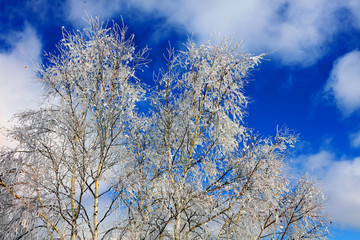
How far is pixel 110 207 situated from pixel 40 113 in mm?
3093

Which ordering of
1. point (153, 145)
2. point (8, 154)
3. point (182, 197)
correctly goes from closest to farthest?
point (8, 154) < point (182, 197) < point (153, 145)

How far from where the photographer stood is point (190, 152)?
892cm

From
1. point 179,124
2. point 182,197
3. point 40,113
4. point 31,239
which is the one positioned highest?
point 179,124

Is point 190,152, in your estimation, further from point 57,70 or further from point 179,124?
point 57,70

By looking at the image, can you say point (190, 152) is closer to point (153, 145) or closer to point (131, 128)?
point (153, 145)

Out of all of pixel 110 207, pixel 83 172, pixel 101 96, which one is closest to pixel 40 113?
pixel 101 96

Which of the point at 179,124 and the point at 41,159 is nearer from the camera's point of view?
the point at 41,159

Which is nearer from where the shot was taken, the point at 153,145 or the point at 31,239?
the point at 31,239

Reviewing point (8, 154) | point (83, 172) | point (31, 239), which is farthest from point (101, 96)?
point (31, 239)

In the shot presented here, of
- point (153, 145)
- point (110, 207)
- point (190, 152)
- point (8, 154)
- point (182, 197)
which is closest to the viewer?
point (8, 154)

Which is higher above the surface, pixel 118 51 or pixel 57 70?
pixel 118 51

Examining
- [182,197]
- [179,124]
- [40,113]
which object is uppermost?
[179,124]

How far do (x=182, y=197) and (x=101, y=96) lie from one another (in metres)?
3.48

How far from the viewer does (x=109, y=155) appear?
779 cm
